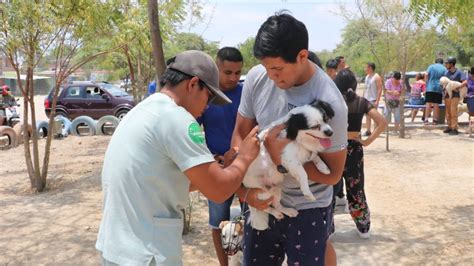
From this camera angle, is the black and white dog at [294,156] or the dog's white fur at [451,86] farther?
the dog's white fur at [451,86]

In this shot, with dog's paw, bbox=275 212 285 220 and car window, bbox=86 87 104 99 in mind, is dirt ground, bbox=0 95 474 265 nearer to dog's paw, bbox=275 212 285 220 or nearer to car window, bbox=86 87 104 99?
dog's paw, bbox=275 212 285 220

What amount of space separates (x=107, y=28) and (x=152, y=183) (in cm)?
717

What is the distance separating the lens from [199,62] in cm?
185

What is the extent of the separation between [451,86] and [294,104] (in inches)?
429

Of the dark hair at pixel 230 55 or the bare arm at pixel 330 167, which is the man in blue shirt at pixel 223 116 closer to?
the dark hair at pixel 230 55

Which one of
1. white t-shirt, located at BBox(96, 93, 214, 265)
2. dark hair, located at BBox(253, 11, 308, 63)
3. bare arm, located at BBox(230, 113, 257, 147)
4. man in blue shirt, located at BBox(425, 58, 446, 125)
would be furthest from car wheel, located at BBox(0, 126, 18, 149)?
dark hair, located at BBox(253, 11, 308, 63)

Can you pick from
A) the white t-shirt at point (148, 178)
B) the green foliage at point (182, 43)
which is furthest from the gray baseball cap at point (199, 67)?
the green foliage at point (182, 43)

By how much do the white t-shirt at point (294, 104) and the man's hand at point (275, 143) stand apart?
107 millimetres

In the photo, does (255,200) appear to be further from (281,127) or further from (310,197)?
(281,127)

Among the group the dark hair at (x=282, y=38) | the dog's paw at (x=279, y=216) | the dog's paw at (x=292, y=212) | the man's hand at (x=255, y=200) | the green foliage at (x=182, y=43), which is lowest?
the dog's paw at (x=279, y=216)

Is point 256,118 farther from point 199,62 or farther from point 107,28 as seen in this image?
point 107,28

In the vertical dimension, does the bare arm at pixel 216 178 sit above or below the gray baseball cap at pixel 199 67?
below

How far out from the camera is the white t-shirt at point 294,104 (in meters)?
2.14

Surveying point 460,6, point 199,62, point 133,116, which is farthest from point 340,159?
point 460,6
